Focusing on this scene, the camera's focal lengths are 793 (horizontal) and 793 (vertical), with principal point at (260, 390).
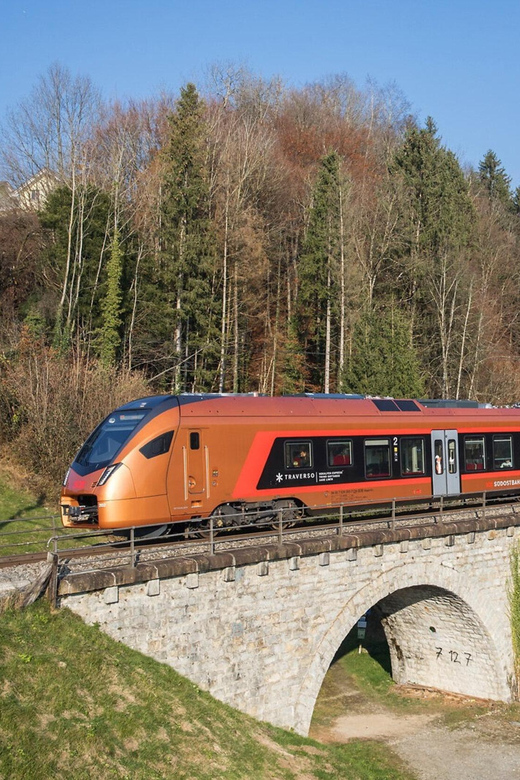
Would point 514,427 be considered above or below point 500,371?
below

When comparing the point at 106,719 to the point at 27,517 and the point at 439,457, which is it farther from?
the point at 439,457

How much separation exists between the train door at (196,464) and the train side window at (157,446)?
1.78 ft

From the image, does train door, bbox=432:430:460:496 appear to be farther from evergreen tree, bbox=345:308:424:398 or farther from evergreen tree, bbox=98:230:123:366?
evergreen tree, bbox=98:230:123:366

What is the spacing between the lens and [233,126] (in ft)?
161

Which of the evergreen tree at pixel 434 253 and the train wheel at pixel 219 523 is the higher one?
the evergreen tree at pixel 434 253

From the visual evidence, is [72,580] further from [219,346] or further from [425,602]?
[219,346]

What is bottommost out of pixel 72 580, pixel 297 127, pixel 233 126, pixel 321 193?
pixel 72 580

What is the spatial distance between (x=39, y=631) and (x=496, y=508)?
1473 centimetres

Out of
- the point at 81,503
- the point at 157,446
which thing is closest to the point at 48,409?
the point at 81,503

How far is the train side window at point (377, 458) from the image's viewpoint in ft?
64.5

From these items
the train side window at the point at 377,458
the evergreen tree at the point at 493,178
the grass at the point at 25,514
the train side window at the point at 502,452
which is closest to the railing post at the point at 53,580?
the grass at the point at 25,514

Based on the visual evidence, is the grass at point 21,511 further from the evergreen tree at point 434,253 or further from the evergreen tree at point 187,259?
the evergreen tree at point 434,253

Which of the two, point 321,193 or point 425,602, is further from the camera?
point 321,193

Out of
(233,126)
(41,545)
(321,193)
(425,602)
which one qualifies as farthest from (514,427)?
(233,126)
